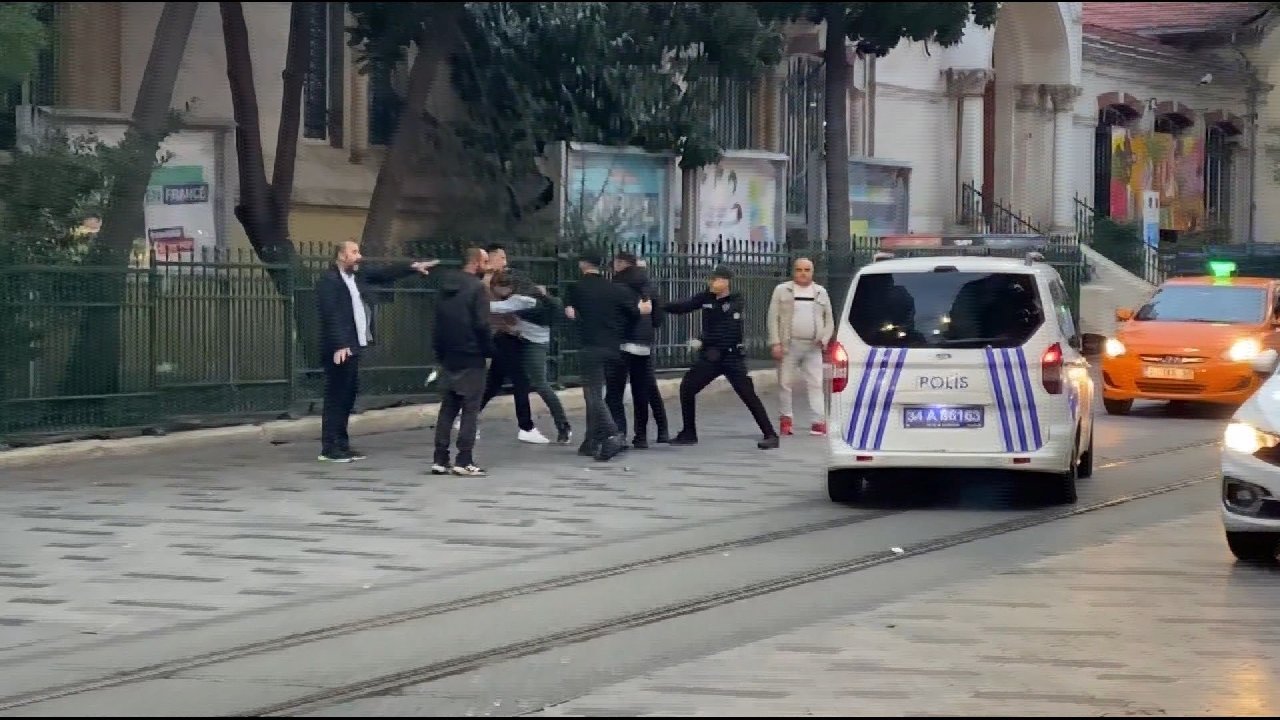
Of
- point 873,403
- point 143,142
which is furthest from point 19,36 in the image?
point 873,403

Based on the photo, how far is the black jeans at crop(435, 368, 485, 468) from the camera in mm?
15961

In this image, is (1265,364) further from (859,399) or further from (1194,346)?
(1194,346)

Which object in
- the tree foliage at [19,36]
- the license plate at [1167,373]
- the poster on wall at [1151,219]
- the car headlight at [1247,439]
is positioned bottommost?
the license plate at [1167,373]

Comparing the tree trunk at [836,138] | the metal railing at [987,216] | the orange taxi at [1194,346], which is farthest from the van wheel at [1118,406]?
the metal railing at [987,216]

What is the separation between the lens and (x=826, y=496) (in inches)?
598

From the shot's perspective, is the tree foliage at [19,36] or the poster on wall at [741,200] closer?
the tree foliage at [19,36]

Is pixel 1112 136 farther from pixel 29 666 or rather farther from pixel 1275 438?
pixel 29 666

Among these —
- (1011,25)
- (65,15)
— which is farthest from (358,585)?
(1011,25)

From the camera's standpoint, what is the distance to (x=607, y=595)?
10.6 meters

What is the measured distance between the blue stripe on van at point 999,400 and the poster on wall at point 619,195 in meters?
10.5

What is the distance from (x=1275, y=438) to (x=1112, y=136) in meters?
34.1

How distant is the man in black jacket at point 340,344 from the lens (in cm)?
1673

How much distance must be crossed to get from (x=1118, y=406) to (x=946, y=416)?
970 cm

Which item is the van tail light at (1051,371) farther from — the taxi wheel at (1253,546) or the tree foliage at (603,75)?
the tree foliage at (603,75)
